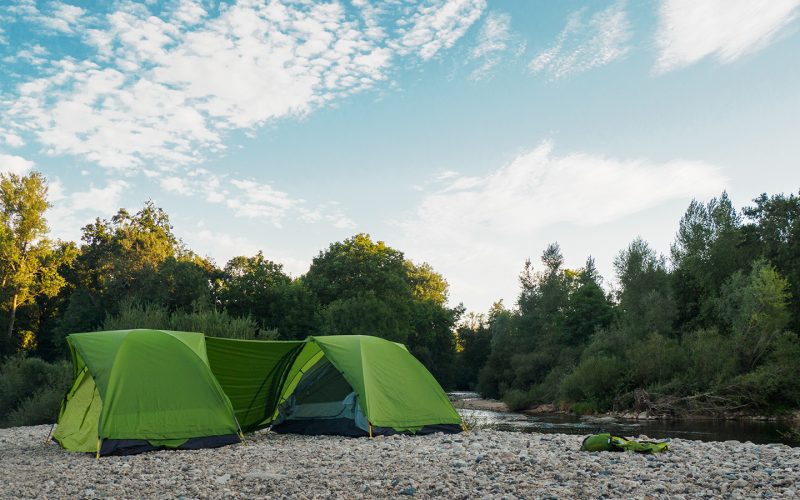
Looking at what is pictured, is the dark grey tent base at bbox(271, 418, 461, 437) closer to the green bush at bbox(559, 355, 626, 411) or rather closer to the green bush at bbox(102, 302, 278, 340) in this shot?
the green bush at bbox(102, 302, 278, 340)

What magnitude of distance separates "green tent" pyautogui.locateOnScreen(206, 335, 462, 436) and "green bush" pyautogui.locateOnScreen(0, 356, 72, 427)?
13927 millimetres

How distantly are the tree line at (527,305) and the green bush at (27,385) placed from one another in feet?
0.30

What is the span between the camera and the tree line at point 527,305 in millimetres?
31500

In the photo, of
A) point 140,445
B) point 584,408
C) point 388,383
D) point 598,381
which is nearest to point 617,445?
point 388,383

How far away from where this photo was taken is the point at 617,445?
10.8 meters

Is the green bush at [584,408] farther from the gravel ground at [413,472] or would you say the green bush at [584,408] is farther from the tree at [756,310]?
the gravel ground at [413,472]

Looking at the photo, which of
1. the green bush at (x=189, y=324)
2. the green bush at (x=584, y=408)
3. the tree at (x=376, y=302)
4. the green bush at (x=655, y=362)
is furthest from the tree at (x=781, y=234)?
the green bush at (x=189, y=324)

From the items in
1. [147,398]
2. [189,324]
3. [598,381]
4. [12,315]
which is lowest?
[147,398]

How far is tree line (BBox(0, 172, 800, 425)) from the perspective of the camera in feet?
103

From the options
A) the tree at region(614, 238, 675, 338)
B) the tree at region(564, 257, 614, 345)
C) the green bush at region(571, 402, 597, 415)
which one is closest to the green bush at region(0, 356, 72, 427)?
the green bush at region(571, 402, 597, 415)

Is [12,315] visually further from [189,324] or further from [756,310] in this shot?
[756,310]

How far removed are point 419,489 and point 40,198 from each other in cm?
4418

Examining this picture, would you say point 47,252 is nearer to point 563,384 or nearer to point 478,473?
point 563,384

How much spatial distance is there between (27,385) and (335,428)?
2080 centimetres
